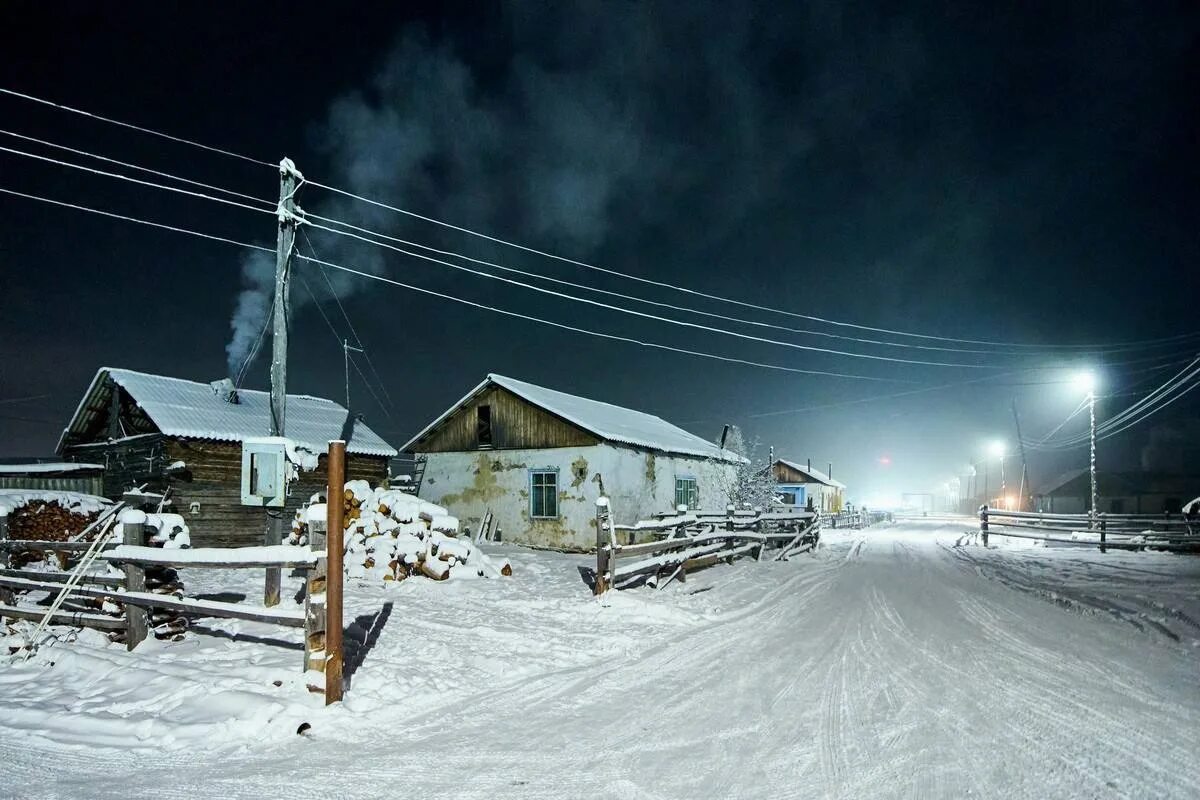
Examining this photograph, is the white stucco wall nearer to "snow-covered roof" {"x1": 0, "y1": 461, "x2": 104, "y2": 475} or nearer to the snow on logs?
the snow on logs

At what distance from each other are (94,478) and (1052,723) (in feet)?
87.5

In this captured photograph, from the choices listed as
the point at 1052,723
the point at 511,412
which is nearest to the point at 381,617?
the point at 1052,723

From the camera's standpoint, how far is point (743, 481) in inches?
1438

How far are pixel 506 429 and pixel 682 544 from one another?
11989mm

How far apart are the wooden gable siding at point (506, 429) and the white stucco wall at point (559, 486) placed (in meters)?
0.30

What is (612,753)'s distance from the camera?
4535mm

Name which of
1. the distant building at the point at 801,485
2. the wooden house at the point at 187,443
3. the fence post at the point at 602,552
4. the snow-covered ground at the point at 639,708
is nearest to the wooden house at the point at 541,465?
the wooden house at the point at 187,443

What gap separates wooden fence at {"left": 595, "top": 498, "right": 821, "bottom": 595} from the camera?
11586mm

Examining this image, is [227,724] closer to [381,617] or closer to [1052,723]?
[381,617]

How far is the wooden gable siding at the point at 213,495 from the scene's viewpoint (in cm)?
1877

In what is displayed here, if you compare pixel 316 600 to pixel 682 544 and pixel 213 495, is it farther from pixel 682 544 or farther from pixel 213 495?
pixel 213 495

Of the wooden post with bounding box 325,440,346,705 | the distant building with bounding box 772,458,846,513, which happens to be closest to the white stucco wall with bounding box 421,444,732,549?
the wooden post with bounding box 325,440,346,705

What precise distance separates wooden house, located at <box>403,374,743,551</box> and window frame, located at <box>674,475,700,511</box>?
0.29 ft

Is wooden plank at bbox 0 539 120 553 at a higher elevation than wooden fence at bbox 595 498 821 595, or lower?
higher
